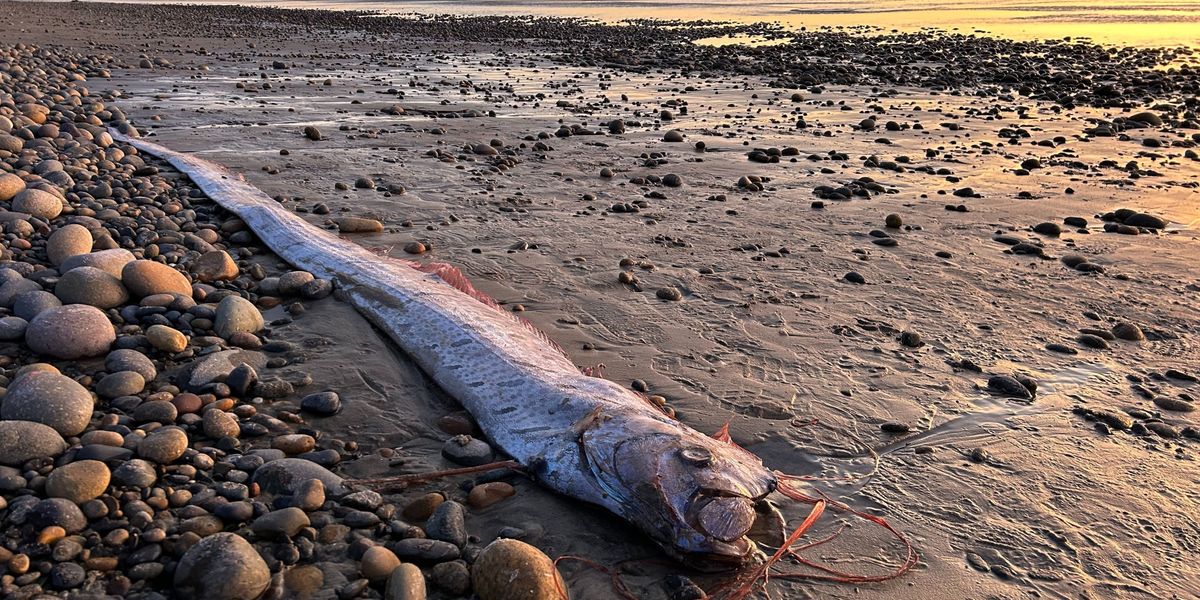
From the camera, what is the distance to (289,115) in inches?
547

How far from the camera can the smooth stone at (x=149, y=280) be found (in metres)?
5.48

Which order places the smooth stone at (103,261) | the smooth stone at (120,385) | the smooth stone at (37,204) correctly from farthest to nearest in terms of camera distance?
the smooth stone at (37,204) → the smooth stone at (103,261) → the smooth stone at (120,385)

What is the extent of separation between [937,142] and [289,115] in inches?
404

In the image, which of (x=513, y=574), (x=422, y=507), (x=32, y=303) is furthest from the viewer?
(x=32, y=303)

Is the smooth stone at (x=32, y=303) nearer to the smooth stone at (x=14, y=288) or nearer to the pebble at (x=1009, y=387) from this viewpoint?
the smooth stone at (x=14, y=288)

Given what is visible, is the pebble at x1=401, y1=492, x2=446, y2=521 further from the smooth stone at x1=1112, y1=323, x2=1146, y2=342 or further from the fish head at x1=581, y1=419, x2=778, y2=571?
the smooth stone at x1=1112, y1=323, x2=1146, y2=342

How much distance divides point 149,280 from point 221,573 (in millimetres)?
3186

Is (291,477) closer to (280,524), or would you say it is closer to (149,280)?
(280,524)

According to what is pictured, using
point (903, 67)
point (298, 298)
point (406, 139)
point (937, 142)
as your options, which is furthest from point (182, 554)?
point (903, 67)

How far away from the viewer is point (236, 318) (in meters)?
5.27

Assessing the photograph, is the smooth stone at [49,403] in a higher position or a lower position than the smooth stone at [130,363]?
higher

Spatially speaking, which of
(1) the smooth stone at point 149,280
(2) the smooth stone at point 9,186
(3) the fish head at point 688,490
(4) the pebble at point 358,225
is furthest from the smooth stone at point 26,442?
(2) the smooth stone at point 9,186

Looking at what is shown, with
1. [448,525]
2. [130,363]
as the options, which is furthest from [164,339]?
[448,525]

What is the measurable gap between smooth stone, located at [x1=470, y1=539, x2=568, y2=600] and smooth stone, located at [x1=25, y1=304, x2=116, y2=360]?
117 inches
